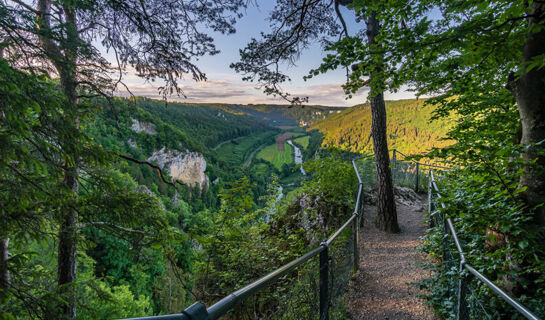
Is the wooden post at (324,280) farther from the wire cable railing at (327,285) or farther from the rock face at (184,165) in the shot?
the rock face at (184,165)

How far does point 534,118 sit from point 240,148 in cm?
13725

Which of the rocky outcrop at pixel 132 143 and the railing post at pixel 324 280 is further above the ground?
the railing post at pixel 324 280

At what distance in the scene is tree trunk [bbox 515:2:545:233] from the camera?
2145 millimetres

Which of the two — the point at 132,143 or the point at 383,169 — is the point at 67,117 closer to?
the point at 383,169

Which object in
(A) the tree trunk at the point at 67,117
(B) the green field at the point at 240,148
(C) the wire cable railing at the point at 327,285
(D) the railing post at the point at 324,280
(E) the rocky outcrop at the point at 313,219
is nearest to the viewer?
(C) the wire cable railing at the point at 327,285

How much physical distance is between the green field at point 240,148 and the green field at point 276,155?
7615 mm

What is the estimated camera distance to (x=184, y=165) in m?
79.7

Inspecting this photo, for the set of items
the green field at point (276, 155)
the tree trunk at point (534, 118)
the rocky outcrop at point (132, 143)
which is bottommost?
the green field at point (276, 155)

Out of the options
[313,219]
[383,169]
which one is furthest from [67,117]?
[383,169]

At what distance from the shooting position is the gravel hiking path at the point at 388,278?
3229mm

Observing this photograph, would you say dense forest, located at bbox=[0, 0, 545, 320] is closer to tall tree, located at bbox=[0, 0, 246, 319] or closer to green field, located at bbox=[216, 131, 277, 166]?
tall tree, located at bbox=[0, 0, 246, 319]

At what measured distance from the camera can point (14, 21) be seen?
9.46ft

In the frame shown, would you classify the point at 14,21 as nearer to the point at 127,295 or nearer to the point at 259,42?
the point at 259,42

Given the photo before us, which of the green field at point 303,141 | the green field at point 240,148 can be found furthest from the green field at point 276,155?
the green field at point 240,148
